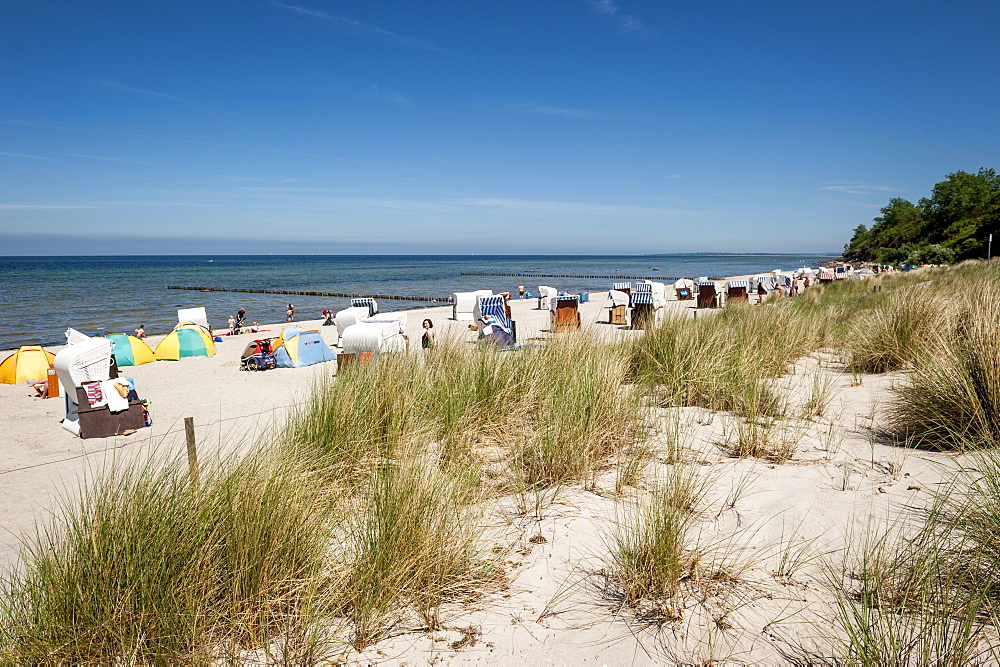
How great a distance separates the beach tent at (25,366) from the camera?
10531 millimetres

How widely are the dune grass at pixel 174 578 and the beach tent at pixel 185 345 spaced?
12137 millimetres

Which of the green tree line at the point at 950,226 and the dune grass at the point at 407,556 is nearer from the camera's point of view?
the dune grass at the point at 407,556

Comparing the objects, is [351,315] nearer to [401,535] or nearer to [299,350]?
[299,350]

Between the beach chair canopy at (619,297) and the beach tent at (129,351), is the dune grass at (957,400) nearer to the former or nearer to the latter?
the beach tent at (129,351)

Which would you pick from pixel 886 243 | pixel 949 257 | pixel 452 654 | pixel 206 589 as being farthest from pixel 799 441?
pixel 886 243

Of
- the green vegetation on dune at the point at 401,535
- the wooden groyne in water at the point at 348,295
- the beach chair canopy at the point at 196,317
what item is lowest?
the wooden groyne in water at the point at 348,295

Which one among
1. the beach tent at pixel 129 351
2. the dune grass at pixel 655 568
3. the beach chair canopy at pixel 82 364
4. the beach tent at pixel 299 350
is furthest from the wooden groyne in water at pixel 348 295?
the dune grass at pixel 655 568

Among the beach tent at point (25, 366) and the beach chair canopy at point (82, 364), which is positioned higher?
the beach chair canopy at point (82, 364)

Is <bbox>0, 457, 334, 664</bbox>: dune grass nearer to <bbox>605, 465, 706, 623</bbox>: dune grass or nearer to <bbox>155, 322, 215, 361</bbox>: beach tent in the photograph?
<bbox>605, 465, 706, 623</bbox>: dune grass

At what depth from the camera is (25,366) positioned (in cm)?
1066

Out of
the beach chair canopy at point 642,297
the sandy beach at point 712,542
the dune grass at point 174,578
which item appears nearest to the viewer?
the dune grass at point 174,578

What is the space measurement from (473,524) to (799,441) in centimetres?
277

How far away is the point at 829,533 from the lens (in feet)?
9.26

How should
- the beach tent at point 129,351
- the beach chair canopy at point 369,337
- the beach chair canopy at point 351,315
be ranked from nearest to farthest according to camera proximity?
the beach chair canopy at point 369,337, the beach tent at point 129,351, the beach chair canopy at point 351,315
